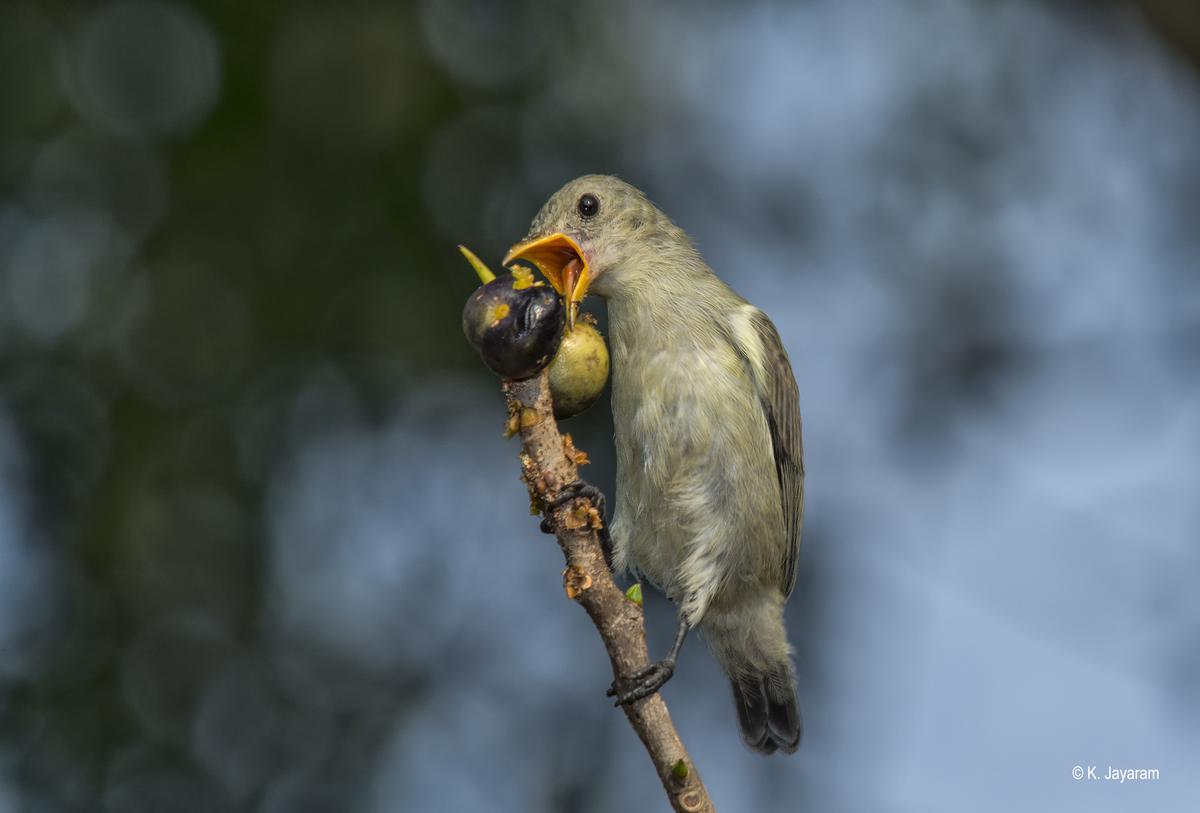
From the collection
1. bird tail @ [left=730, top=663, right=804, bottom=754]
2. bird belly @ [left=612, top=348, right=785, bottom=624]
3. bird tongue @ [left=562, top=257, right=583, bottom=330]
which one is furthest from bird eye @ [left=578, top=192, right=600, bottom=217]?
bird tail @ [left=730, top=663, right=804, bottom=754]

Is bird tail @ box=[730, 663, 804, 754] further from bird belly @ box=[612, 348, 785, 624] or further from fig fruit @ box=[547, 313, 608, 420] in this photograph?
fig fruit @ box=[547, 313, 608, 420]

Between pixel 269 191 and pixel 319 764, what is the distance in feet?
8.86

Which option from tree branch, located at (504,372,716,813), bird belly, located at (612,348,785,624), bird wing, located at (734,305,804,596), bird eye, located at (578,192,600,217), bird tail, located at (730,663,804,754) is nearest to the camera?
tree branch, located at (504,372,716,813)

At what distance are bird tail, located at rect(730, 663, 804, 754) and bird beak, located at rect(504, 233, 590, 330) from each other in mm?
1759

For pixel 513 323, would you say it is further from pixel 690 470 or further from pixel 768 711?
pixel 768 711

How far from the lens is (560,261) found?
4.05 meters

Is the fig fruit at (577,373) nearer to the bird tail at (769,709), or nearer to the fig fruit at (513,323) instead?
the fig fruit at (513,323)

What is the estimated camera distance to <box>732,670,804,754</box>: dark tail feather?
4934 millimetres

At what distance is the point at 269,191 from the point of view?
21.0 feet

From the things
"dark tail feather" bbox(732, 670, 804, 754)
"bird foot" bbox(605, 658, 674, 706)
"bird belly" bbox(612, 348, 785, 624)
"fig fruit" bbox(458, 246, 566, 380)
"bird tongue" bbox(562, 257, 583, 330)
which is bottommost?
"bird foot" bbox(605, 658, 674, 706)

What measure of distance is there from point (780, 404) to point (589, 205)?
0.93 metres

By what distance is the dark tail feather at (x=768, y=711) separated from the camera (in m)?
4.93

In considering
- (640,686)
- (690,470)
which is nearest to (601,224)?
(690,470)

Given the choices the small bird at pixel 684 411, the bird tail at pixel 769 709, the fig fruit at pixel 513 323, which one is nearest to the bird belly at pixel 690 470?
the small bird at pixel 684 411
